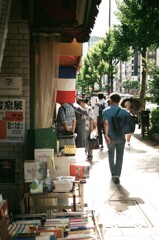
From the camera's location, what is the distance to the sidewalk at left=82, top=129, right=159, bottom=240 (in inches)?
212

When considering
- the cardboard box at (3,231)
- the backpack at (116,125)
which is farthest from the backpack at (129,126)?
the cardboard box at (3,231)

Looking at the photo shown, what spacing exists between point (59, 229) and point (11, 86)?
265cm

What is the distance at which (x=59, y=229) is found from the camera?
12.7 ft

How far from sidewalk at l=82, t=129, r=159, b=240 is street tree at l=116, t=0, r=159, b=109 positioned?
5.54 metres

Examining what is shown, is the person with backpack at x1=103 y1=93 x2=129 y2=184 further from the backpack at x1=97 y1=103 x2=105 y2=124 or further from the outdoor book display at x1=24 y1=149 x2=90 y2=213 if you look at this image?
the backpack at x1=97 y1=103 x2=105 y2=124

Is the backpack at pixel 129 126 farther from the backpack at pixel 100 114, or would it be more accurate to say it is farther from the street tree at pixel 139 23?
the street tree at pixel 139 23

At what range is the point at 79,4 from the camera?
548 cm

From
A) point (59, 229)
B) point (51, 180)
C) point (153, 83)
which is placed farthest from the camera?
point (153, 83)

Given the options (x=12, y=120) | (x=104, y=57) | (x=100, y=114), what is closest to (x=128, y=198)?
(x=12, y=120)

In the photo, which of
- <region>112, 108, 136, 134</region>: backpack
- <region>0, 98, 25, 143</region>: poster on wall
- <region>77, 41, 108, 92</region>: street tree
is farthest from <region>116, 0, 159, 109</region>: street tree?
<region>77, 41, 108, 92</region>: street tree

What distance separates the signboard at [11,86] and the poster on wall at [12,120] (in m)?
0.11

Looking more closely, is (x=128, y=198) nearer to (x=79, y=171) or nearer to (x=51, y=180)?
(x=79, y=171)

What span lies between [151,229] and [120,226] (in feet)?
1.55

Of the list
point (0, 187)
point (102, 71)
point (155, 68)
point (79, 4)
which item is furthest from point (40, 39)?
point (102, 71)
